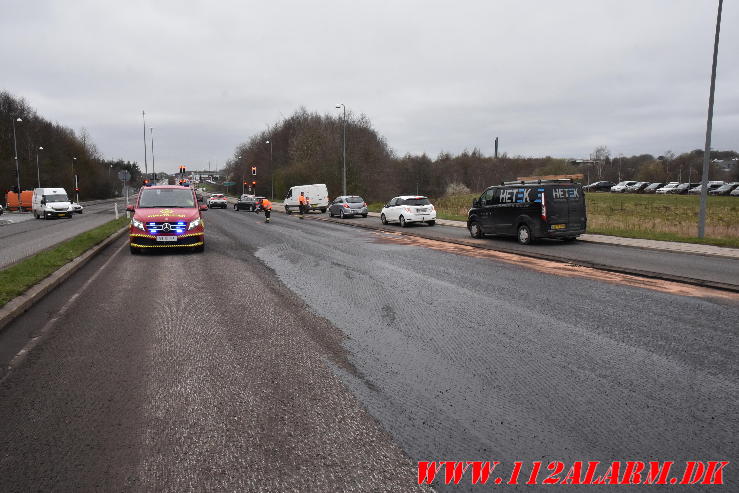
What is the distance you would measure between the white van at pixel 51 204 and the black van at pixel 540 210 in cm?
3337

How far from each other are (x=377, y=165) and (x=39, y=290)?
48614 mm

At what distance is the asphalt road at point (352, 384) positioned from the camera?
124 inches

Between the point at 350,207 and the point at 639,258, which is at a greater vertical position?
the point at 350,207

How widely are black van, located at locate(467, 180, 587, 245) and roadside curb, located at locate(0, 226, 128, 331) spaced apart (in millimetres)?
12339

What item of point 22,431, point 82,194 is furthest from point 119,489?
point 82,194

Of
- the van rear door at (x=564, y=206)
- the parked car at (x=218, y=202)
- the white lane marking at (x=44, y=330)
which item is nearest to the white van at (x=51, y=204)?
the parked car at (x=218, y=202)

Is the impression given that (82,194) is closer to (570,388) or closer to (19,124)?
(19,124)

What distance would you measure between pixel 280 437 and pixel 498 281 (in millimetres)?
6737

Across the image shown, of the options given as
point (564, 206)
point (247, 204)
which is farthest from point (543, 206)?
point (247, 204)

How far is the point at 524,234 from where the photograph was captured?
1603 cm

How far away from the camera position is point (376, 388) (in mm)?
4250

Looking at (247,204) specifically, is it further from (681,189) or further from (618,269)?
(681,189)

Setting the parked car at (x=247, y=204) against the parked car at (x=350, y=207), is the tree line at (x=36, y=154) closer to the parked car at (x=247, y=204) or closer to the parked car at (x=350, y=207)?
the parked car at (x=247, y=204)

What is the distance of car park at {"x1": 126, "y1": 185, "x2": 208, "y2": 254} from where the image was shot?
A: 44.8 ft
